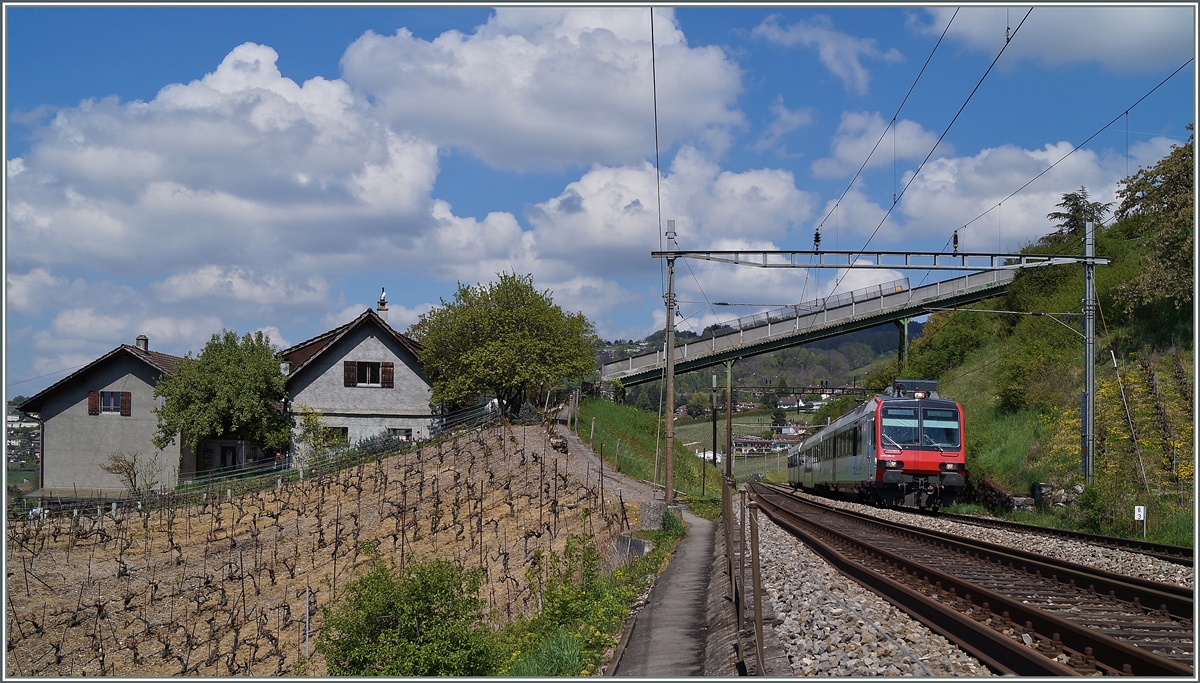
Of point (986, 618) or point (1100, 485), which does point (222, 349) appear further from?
point (986, 618)

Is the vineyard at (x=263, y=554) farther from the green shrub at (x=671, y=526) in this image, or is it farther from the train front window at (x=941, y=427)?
the train front window at (x=941, y=427)

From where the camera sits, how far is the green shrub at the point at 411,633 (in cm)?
1070

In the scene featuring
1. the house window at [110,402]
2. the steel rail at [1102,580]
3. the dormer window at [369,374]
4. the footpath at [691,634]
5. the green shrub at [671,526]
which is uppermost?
the dormer window at [369,374]

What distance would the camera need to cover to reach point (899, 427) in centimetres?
2525

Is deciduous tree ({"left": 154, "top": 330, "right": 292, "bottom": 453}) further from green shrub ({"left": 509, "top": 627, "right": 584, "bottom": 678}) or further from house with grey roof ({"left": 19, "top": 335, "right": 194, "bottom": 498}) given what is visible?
green shrub ({"left": 509, "top": 627, "right": 584, "bottom": 678})

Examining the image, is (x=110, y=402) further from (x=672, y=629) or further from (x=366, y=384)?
(x=672, y=629)

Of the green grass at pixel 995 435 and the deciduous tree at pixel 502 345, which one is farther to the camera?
the deciduous tree at pixel 502 345

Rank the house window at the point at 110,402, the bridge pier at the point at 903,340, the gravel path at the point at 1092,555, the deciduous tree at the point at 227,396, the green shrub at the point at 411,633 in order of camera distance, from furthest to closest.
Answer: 1. the bridge pier at the point at 903,340
2. the house window at the point at 110,402
3. the deciduous tree at the point at 227,396
4. the gravel path at the point at 1092,555
5. the green shrub at the point at 411,633

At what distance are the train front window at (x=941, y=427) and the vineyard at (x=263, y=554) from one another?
8.61m

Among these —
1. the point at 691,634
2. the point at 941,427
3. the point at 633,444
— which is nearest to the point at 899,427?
Answer: the point at 941,427

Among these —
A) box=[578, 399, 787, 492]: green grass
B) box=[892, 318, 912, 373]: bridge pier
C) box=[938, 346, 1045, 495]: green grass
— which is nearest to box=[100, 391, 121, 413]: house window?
box=[578, 399, 787, 492]: green grass

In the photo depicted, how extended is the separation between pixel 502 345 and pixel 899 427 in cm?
2138

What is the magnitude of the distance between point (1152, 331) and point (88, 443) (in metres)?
48.1

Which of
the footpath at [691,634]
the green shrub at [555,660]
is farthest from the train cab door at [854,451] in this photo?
the green shrub at [555,660]
